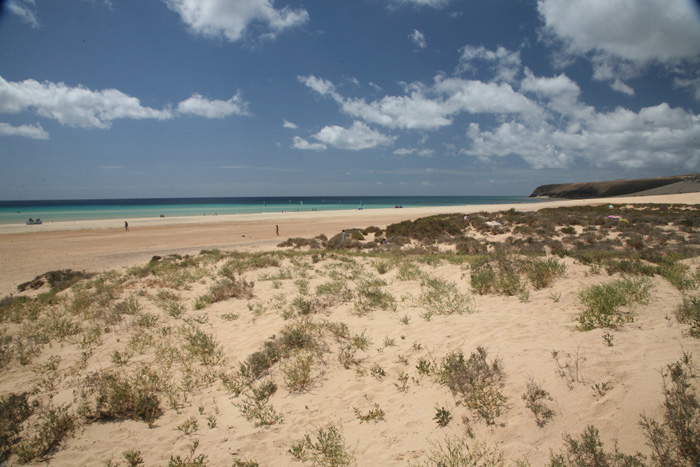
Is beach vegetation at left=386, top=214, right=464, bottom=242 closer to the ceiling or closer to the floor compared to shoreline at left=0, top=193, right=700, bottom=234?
closer to the floor

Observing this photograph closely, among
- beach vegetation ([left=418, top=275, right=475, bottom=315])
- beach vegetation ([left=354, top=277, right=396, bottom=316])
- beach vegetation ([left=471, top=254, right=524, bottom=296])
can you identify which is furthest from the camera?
beach vegetation ([left=471, top=254, right=524, bottom=296])

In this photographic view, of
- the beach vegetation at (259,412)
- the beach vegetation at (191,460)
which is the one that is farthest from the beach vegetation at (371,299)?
the beach vegetation at (191,460)

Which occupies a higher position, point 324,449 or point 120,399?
point 120,399

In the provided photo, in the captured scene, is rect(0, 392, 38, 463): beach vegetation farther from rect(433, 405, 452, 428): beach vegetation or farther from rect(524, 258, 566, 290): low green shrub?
rect(524, 258, 566, 290): low green shrub

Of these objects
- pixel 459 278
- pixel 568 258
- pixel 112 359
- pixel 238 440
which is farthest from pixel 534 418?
pixel 568 258

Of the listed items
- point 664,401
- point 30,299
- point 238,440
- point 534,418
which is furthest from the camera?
point 30,299

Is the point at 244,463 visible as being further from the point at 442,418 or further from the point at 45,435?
the point at 45,435

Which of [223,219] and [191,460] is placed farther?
[223,219]

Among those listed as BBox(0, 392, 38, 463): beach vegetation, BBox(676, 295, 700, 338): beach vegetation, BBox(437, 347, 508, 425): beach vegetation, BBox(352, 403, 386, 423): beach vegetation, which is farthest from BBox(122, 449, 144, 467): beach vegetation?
BBox(676, 295, 700, 338): beach vegetation

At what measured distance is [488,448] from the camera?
3164 mm

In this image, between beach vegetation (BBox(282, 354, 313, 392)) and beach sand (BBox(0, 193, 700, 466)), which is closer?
beach sand (BBox(0, 193, 700, 466))

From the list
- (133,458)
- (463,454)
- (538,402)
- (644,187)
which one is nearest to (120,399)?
(133,458)

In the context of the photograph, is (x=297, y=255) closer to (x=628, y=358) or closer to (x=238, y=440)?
(x=238, y=440)

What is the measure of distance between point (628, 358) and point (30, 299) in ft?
Result: 52.3
